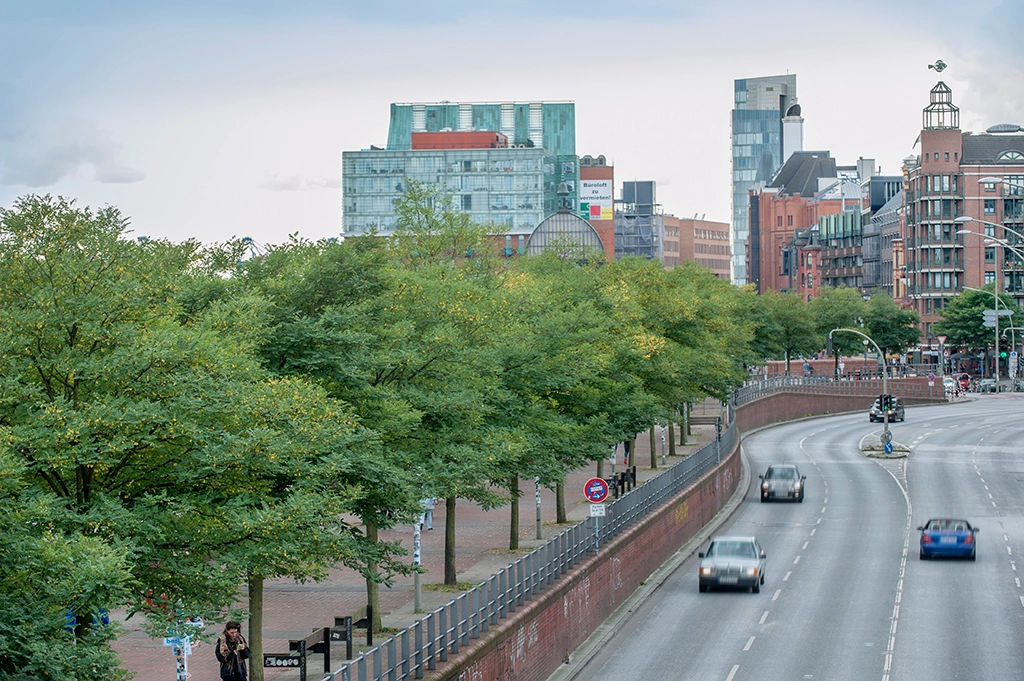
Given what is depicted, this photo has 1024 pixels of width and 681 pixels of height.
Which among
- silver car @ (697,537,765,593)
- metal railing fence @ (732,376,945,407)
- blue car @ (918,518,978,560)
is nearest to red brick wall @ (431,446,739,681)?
silver car @ (697,537,765,593)

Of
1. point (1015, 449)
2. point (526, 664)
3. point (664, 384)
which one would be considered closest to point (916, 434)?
point (1015, 449)

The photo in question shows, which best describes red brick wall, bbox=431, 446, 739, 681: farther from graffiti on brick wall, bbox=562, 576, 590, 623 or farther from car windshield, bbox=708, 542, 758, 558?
car windshield, bbox=708, 542, 758, 558

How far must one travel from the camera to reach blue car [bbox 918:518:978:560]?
147 feet

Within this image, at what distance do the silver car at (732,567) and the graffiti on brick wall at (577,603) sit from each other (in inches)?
281

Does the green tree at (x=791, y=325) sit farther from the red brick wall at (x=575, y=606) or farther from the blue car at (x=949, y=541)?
the blue car at (x=949, y=541)

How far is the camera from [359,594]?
32.3 meters

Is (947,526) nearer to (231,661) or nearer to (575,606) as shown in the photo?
(575,606)

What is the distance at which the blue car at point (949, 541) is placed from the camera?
4488 cm

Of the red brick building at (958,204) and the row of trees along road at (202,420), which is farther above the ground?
the red brick building at (958,204)

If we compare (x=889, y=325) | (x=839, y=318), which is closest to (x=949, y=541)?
(x=839, y=318)

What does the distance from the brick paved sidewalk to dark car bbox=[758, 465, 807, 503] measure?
13297 mm

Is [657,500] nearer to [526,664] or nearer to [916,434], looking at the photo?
[526,664]

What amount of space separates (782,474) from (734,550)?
72.2 feet

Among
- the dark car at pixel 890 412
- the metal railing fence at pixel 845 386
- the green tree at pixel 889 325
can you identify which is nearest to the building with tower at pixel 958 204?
the green tree at pixel 889 325
